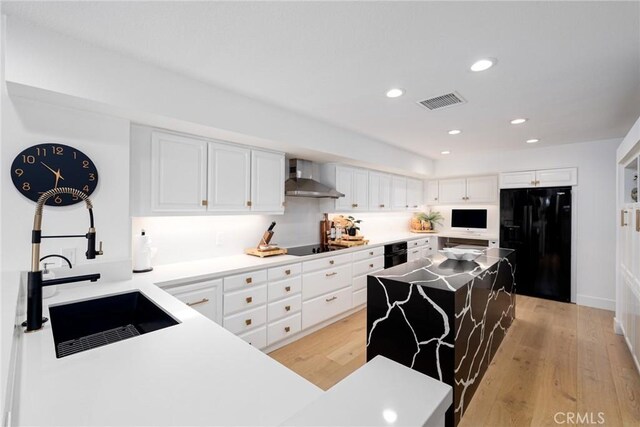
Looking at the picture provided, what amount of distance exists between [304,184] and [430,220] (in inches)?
139

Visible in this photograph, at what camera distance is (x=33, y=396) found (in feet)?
2.72

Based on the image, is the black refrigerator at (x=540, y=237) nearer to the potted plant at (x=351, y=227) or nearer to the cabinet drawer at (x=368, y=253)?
the cabinet drawer at (x=368, y=253)

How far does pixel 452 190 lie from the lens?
18.5ft

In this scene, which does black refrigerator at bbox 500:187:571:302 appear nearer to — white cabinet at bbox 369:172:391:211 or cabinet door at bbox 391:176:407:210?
cabinet door at bbox 391:176:407:210

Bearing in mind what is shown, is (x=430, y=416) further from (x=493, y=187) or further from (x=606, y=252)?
(x=493, y=187)

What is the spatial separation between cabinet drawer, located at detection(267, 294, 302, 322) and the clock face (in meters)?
1.78

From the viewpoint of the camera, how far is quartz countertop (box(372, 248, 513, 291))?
6.30ft

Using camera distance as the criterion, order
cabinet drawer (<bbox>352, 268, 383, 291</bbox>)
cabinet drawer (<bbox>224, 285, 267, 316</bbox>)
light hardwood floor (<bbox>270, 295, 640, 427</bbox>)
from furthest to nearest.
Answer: cabinet drawer (<bbox>352, 268, 383, 291</bbox>) → cabinet drawer (<bbox>224, 285, 267, 316</bbox>) → light hardwood floor (<bbox>270, 295, 640, 427</bbox>)

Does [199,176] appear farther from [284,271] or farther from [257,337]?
[257,337]

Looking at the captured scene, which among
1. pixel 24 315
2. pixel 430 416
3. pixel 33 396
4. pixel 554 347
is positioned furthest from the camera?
pixel 554 347

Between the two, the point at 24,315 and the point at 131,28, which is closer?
the point at 24,315

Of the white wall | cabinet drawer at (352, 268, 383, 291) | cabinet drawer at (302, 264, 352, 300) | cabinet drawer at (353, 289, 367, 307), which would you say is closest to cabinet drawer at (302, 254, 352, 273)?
cabinet drawer at (302, 264, 352, 300)

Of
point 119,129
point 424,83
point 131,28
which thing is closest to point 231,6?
point 131,28

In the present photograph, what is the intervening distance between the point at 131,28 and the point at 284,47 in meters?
0.86
